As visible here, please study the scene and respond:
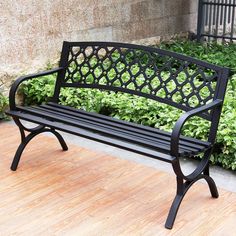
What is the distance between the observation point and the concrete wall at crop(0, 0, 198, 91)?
5.50m

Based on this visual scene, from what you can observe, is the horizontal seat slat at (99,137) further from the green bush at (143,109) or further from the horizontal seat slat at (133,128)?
the green bush at (143,109)

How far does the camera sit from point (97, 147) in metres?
4.54

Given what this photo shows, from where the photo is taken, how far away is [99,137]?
3457 mm

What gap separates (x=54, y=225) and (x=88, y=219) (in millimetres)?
231

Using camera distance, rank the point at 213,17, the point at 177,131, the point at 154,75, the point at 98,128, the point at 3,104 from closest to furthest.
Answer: the point at 177,131 → the point at 98,128 → the point at 154,75 → the point at 3,104 → the point at 213,17

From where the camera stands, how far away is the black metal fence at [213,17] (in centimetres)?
856

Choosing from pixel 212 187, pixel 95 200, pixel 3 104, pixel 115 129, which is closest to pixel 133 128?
pixel 115 129

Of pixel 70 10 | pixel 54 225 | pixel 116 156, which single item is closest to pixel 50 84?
pixel 70 10

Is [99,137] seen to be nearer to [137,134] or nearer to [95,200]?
[137,134]

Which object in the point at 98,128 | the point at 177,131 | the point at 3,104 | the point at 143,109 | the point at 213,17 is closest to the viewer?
the point at 177,131

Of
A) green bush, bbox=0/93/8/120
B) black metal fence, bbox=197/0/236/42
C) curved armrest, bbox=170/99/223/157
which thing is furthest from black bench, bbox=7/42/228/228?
black metal fence, bbox=197/0/236/42

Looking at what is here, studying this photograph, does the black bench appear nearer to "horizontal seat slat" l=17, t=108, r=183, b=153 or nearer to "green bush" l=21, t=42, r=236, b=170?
"horizontal seat slat" l=17, t=108, r=183, b=153

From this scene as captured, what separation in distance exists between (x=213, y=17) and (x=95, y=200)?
6208mm

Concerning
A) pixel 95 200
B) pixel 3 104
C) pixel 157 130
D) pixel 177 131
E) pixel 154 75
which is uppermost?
pixel 154 75
